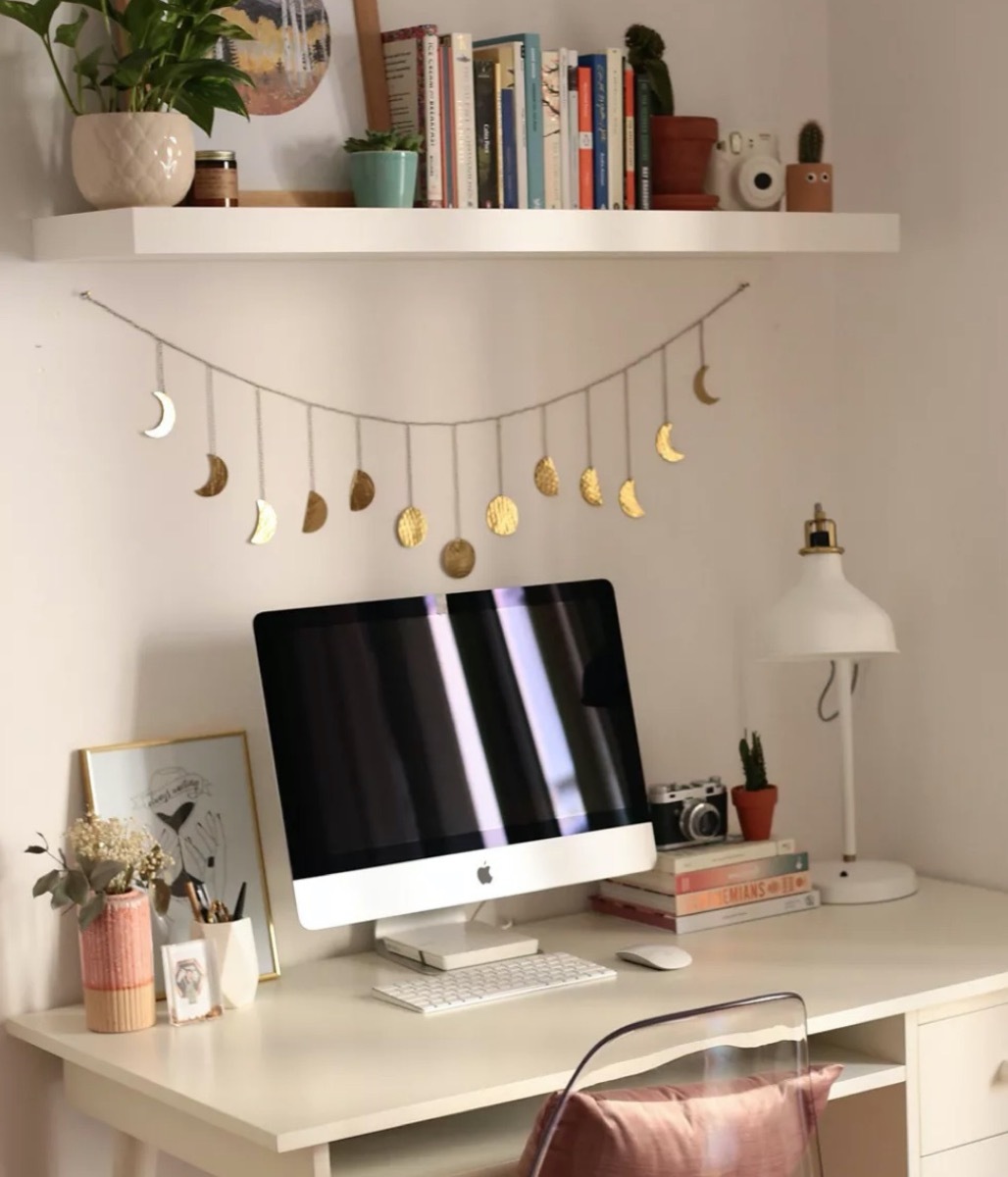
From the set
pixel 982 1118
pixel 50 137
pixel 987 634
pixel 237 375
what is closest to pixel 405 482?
pixel 237 375

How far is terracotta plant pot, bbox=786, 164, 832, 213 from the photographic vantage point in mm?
2719

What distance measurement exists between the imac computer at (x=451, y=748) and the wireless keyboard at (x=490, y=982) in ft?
0.35

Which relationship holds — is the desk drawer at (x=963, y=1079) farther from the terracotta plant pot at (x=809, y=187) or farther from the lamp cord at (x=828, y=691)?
the terracotta plant pot at (x=809, y=187)

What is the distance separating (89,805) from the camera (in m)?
2.34

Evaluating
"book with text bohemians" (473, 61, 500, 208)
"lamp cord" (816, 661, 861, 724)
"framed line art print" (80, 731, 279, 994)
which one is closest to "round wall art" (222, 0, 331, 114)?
"book with text bohemians" (473, 61, 500, 208)

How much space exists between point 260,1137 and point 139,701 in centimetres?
72

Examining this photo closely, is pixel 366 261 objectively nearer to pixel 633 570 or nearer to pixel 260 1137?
pixel 633 570

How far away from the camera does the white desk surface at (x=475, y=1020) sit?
1944mm

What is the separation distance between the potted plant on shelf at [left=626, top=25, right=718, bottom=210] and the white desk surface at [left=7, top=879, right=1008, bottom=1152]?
3.36 feet

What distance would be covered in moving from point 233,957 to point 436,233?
0.92 m

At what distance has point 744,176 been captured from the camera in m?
2.69

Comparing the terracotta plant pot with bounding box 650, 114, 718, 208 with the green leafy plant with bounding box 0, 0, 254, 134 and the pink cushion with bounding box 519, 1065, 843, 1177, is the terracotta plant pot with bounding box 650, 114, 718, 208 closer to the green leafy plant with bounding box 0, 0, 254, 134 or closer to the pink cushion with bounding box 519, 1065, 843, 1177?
the green leafy plant with bounding box 0, 0, 254, 134

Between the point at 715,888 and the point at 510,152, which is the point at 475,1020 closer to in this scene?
the point at 715,888

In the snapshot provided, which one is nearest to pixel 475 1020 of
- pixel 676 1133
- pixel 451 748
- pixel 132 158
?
pixel 451 748
